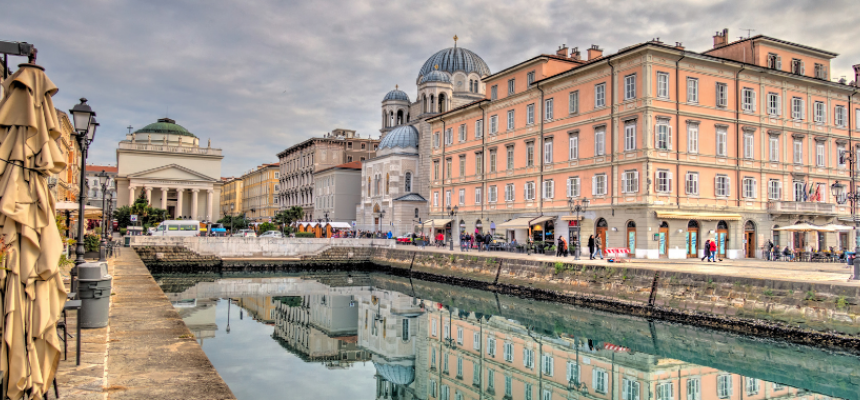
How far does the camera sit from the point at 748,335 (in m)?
19.2

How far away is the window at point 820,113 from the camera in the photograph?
40156 millimetres

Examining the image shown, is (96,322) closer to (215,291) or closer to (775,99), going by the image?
(215,291)

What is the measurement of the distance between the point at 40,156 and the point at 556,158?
Result: 37.5 meters

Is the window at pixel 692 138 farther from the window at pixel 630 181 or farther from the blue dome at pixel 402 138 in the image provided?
the blue dome at pixel 402 138

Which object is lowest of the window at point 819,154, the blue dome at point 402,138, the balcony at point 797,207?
the balcony at point 797,207

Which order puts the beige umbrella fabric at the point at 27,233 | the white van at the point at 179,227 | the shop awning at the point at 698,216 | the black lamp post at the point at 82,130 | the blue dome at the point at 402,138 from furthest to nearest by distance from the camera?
the blue dome at the point at 402,138
the white van at the point at 179,227
the shop awning at the point at 698,216
the black lamp post at the point at 82,130
the beige umbrella fabric at the point at 27,233

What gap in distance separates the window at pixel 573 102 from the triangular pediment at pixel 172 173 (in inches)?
2900

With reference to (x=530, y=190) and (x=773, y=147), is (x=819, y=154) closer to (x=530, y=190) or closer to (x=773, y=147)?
(x=773, y=147)

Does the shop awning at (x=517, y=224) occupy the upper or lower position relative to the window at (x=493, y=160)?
lower

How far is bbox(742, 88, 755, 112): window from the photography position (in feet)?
122

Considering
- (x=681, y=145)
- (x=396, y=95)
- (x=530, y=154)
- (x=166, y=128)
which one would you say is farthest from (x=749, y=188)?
(x=166, y=128)

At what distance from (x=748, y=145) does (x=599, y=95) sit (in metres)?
9.51

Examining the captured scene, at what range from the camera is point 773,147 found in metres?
38.2

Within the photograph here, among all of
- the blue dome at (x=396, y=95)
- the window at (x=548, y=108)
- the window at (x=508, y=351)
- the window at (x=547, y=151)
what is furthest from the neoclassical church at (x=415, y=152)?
the window at (x=508, y=351)
